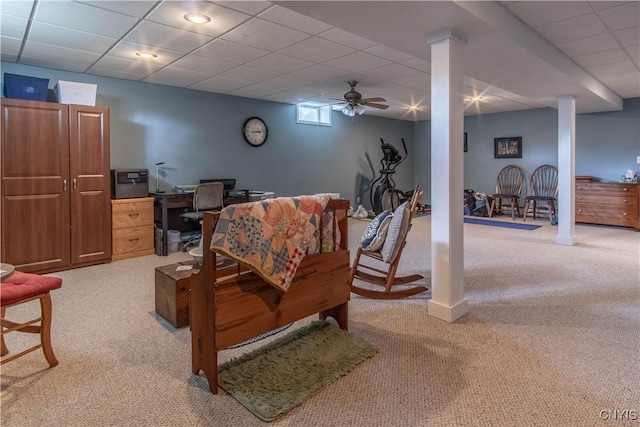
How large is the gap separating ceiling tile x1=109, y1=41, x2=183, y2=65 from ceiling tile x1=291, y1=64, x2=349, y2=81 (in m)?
1.44

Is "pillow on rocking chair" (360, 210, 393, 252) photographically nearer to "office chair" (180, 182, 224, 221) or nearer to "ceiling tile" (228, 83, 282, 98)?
"office chair" (180, 182, 224, 221)

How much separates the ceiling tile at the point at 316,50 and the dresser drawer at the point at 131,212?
252cm

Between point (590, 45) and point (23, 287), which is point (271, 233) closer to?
point (23, 287)

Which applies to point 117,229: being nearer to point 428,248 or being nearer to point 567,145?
point 428,248

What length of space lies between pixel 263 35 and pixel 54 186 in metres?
2.71

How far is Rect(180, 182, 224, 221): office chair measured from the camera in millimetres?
4992

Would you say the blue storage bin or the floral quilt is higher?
the blue storage bin

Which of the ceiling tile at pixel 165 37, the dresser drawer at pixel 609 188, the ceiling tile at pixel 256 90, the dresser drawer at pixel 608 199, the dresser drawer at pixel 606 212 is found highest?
the ceiling tile at pixel 256 90

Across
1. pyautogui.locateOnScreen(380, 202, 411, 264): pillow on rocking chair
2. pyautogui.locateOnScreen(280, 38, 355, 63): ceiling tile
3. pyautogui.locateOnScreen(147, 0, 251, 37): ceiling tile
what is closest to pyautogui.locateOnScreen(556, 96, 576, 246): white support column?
pyautogui.locateOnScreen(280, 38, 355, 63): ceiling tile

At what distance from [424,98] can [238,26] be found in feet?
13.7

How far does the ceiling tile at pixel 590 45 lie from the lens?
3.53 meters

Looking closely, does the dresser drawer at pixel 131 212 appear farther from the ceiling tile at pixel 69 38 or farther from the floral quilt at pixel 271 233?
the floral quilt at pixel 271 233

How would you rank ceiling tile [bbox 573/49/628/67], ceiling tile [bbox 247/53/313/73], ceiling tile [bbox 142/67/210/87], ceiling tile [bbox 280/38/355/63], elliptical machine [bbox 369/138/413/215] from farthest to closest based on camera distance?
elliptical machine [bbox 369/138/413/215], ceiling tile [bbox 142/67/210/87], ceiling tile [bbox 247/53/313/73], ceiling tile [bbox 573/49/628/67], ceiling tile [bbox 280/38/355/63]

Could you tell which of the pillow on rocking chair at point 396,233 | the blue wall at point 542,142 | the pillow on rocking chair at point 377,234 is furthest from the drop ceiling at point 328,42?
the blue wall at point 542,142
